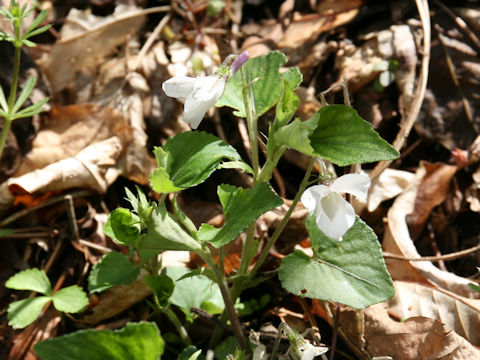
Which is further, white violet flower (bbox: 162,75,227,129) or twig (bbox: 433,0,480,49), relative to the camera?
twig (bbox: 433,0,480,49)

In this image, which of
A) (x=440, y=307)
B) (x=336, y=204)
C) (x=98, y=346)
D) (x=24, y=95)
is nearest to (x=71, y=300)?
(x=98, y=346)

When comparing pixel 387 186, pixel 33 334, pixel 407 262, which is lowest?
pixel 33 334

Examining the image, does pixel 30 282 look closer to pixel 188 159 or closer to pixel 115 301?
pixel 115 301

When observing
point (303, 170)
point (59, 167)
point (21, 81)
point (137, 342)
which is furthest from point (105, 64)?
point (137, 342)

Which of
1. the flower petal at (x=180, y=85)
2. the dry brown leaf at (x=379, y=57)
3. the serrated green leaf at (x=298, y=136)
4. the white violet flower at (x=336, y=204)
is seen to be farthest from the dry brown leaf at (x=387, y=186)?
the flower petal at (x=180, y=85)

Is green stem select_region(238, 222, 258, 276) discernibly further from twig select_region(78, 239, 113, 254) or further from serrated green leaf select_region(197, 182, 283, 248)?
twig select_region(78, 239, 113, 254)

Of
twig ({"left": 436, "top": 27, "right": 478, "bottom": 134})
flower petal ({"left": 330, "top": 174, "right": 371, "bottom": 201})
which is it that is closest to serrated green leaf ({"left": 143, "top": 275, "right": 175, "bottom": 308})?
flower petal ({"left": 330, "top": 174, "right": 371, "bottom": 201})
